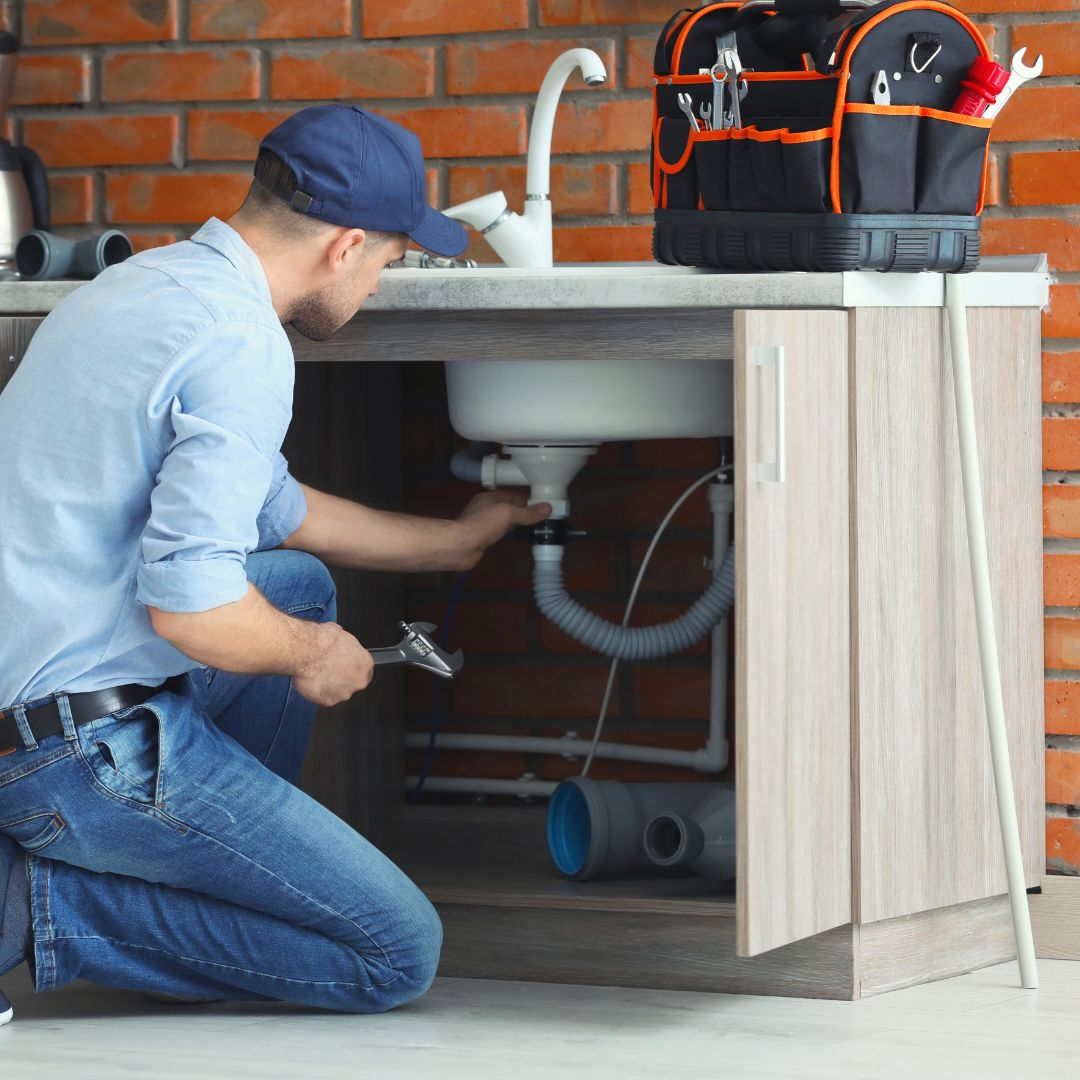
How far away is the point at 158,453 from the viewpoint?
4.72ft

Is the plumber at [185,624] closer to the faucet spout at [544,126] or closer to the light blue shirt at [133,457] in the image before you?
the light blue shirt at [133,457]

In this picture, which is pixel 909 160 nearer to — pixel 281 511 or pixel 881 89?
pixel 881 89

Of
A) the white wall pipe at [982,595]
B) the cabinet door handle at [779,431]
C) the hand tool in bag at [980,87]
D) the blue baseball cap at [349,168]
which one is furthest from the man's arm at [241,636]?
the hand tool in bag at [980,87]

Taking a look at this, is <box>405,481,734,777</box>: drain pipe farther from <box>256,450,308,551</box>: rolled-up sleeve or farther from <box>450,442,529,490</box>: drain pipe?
<box>256,450,308,551</box>: rolled-up sleeve

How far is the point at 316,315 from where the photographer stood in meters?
1.60

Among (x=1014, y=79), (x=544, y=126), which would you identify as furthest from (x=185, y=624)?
(x=1014, y=79)

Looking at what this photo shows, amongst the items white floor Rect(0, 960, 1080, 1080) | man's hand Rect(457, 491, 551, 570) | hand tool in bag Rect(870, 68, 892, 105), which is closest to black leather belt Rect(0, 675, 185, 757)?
white floor Rect(0, 960, 1080, 1080)

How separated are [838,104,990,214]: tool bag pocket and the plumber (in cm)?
41

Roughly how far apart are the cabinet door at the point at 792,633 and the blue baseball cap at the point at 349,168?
13.6 inches

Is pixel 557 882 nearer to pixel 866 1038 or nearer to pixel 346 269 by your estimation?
pixel 866 1038

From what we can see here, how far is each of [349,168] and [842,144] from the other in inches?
18.4

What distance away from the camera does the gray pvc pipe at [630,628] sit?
2.04 metres

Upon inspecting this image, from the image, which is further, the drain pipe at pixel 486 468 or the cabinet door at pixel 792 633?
the drain pipe at pixel 486 468

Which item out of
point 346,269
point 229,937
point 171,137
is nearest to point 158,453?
point 346,269
